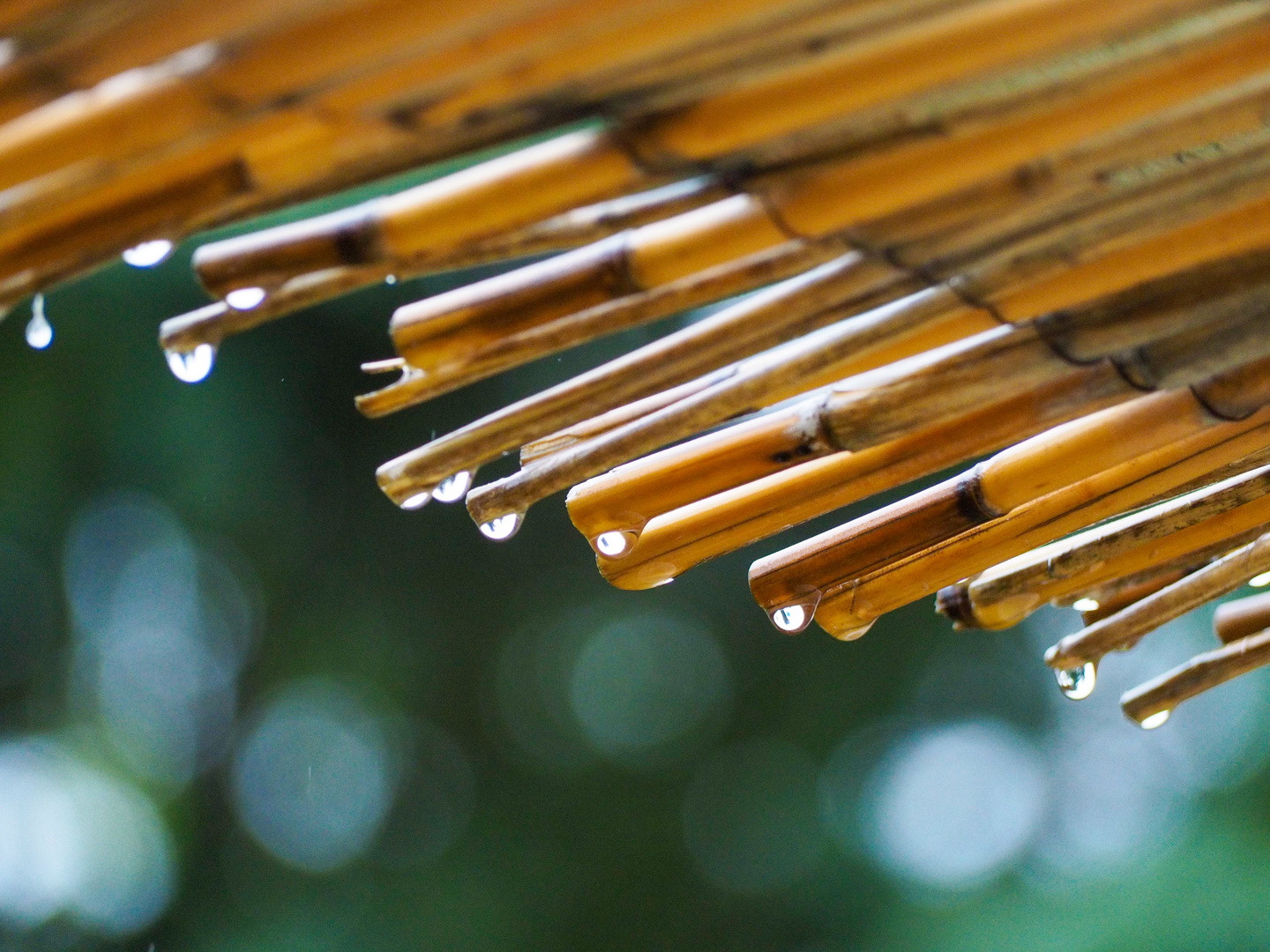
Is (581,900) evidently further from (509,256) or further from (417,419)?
(509,256)

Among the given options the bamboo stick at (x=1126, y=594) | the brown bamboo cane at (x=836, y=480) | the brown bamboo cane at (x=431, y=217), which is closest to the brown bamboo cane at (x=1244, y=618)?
the bamboo stick at (x=1126, y=594)

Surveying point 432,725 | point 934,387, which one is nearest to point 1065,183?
point 934,387

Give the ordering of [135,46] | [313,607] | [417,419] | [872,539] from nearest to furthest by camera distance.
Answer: [135,46] < [872,539] < [417,419] < [313,607]

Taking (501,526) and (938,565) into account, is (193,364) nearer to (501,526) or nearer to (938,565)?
(501,526)

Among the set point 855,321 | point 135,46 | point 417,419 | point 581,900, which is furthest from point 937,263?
point 581,900

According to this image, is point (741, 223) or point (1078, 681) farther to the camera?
point (1078, 681)

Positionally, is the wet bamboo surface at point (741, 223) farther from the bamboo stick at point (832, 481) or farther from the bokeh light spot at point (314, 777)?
the bokeh light spot at point (314, 777)
